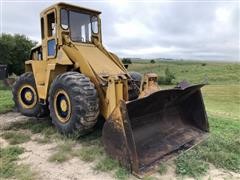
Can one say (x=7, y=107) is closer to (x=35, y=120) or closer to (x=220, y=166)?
(x=35, y=120)

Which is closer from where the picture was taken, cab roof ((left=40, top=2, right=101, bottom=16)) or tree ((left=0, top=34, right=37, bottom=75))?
cab roof ((left=40, top=2, right=101, bottom=16))

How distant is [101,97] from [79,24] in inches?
75.9

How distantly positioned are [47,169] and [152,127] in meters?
1.88

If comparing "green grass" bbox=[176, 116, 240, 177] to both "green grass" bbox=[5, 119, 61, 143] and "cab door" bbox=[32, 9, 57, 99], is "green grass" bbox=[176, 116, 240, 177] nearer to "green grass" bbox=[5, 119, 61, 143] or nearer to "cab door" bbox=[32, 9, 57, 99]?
"green grass" bbox=[5, 119, 61, 143]

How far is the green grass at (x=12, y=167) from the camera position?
3.86m

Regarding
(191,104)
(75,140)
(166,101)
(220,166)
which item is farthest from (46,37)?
(220,166)

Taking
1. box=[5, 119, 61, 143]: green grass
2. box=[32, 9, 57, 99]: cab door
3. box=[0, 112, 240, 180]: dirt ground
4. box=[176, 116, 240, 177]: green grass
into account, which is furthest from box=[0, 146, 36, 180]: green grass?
box=[176, 116, 240, 177]: green grass

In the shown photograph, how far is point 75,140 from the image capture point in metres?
5.10

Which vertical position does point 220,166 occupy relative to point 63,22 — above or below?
below

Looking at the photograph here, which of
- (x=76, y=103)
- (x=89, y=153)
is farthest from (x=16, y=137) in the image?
(x=89, y=153)

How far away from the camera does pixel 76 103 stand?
4715 mm

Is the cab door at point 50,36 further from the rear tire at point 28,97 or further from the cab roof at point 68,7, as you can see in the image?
the rear tire at point 28,97

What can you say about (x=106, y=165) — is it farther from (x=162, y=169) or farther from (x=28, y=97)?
(x=28, y=97)

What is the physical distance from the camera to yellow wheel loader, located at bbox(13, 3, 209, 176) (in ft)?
13.6
